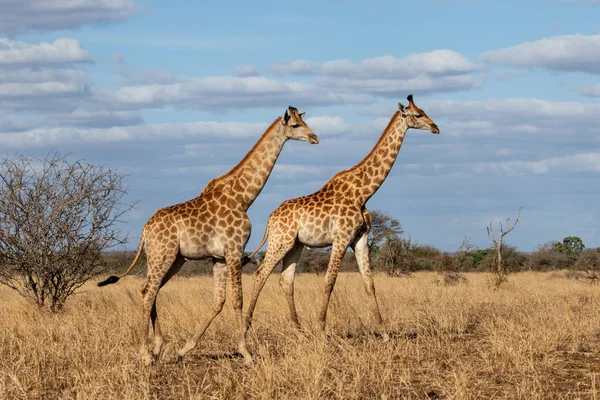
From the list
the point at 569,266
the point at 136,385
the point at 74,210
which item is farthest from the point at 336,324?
the point at 569,266

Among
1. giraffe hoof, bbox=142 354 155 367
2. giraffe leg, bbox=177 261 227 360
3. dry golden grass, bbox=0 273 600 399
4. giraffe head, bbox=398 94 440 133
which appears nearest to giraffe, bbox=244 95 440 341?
giraffe head, bbox=398 94 440 133

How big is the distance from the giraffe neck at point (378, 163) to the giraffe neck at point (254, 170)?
2.23 metres

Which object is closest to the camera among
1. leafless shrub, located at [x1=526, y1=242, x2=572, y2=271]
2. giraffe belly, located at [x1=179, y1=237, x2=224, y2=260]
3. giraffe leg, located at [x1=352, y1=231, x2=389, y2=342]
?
giraffe belly, located at [x1=179, y1=237, x2=224, y2=260]

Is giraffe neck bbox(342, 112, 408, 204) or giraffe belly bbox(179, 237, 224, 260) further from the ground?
giraffe neck bbox(342, 112, 408, 204)

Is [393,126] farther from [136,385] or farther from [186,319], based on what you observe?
[136,385]

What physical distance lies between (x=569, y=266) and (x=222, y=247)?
41291 millimetres

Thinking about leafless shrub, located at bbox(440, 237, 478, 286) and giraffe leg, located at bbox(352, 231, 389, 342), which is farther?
leafless shrub, located at bbox(440, 237, 478, 286)

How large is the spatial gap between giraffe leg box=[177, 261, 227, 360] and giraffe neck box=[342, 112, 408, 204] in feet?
10.00

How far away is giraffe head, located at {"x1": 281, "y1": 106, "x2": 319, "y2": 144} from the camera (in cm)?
1004

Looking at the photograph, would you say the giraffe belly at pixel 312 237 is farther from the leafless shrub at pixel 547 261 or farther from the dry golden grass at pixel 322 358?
the leafless shrub at pixel 547 261

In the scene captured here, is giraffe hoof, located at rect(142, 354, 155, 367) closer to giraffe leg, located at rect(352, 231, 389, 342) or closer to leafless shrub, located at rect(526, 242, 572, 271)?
giraffe leg, located at rect(352, 231, 389, 342)

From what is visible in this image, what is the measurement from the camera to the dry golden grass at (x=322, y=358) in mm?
7516

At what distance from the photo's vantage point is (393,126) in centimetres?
1227

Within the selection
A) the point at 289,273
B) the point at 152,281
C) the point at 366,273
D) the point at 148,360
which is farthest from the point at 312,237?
the point at 148,360
